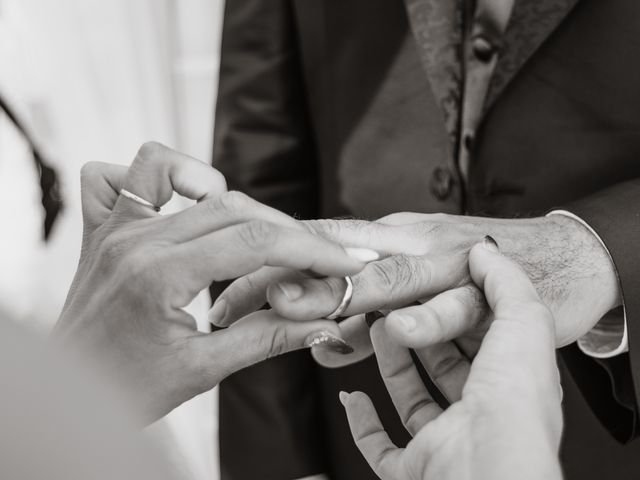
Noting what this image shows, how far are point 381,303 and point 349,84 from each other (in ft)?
1.72

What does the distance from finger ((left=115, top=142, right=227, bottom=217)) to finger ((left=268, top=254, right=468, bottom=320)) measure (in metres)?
0.15

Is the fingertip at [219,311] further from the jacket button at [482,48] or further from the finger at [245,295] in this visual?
the jacket button at [482,48]

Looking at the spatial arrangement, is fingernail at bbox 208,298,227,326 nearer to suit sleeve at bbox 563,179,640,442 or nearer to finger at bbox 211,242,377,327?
finger at bbox 211,242,377,327

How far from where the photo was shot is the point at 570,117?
981 mm

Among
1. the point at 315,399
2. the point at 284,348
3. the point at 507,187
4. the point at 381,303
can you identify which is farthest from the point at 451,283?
the point at 315,399

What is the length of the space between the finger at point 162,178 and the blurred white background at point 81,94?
999 millimetres

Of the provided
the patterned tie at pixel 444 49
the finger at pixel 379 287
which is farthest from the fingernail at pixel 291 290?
the patterned tie at pixel 444 49

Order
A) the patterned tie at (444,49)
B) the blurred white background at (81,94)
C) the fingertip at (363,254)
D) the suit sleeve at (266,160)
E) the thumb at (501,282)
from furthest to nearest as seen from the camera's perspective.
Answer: the blurred white background at (81,94) → the suit sleeve at (266,160) → the patterned tie at (444,49) → the fingertip at (363,254) → the thumb at (501,282)

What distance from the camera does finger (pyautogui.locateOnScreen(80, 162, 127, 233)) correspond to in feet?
2.77

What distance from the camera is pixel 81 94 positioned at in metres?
1.86

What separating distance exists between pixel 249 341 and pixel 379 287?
0.15 meters

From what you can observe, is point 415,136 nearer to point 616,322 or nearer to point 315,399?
point 616,322

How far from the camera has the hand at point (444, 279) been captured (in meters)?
0.73

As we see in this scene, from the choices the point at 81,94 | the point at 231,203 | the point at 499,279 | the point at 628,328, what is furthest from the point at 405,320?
the point at 81,94
